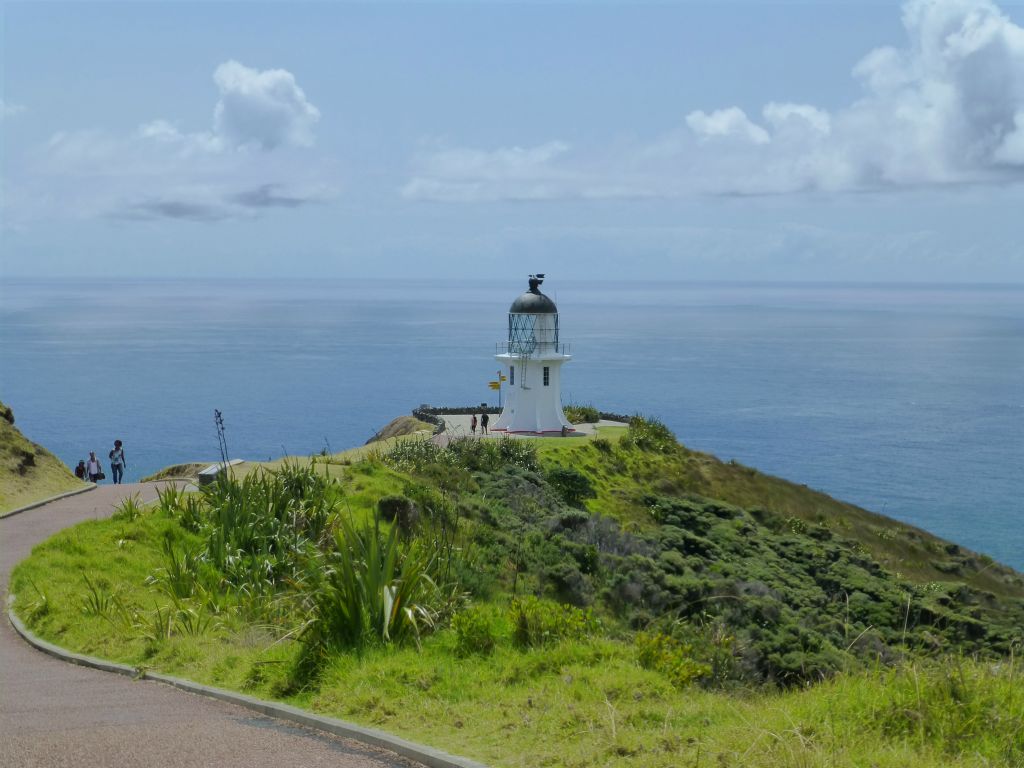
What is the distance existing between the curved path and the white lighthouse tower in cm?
2988

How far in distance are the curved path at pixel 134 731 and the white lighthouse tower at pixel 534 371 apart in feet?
98.0

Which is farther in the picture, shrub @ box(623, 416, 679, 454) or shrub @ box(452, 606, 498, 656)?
shrub @ box(623, 416, 679, 454)

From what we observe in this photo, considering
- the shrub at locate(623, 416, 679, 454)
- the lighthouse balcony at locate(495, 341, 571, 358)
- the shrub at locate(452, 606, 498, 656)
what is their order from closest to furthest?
the shrub at locate(452, 606, 498, 656), the shrub at locate(623, 416, 679, 454), the lighthouse balcony at locate(495, 341, 571, 358)

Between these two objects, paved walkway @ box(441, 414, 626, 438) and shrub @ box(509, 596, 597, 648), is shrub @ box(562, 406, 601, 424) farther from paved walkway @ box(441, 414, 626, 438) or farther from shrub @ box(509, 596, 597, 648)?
shrub @ box(509, 596, 597, 648)

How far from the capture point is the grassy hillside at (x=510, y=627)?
8320 mm

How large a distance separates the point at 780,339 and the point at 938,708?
189324 mm

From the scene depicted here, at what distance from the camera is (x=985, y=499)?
66188 millimetres

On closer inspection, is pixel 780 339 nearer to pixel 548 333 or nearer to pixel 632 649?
pixel 548 333

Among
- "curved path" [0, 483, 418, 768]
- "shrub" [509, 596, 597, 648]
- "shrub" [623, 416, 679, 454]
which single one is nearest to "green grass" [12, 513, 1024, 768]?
"shrub" [509, 596, 597, 648]

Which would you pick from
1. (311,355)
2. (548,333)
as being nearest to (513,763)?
(548,333)

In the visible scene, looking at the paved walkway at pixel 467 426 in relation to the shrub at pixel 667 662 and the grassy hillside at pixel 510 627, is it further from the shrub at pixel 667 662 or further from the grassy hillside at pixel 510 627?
the shrub at pixel 667 662

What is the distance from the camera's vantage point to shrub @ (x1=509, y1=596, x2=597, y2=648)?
36.2 ft

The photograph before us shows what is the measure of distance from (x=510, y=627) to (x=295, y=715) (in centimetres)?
259

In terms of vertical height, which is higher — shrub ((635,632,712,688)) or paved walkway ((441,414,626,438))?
shrub ((635,632,712,688))
